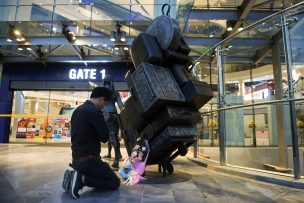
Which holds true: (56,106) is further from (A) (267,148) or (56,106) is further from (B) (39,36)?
(A) (267,148)

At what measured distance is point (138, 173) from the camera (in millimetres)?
3271

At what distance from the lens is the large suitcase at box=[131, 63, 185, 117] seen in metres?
2.97

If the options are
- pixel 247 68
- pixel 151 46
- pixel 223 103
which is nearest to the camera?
pixel 151 46

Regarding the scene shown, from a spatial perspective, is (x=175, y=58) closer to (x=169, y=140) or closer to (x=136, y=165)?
(x=169, y=140)

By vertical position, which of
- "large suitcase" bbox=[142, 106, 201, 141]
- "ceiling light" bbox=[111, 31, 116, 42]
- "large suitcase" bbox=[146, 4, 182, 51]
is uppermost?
"ceiling light" bbox=[111, 31, 116, 42]

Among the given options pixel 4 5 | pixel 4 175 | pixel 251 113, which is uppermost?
pixel 4 5

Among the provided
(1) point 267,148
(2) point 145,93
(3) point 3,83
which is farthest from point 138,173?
(3) point 3,83

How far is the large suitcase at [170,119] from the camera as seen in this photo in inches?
121

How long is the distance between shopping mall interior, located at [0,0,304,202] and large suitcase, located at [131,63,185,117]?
0.40m

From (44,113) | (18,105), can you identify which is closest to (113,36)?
(44,113)

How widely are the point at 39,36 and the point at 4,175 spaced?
26.7 feet

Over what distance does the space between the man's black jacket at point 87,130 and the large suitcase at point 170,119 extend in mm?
774

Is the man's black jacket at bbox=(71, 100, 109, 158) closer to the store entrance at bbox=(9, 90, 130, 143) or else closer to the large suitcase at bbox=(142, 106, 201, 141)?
the large suitcase at bbox=(142, 106, 201, 141)

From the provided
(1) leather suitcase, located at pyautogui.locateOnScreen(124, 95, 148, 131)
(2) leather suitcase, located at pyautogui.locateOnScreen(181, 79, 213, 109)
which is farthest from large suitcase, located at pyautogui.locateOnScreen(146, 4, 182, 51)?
(1) leather suitcase, located at pyautogui.locateOnScreen(124, 95, 148, 131)
